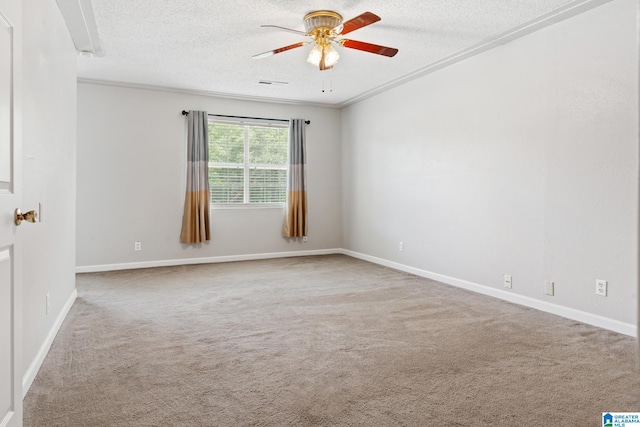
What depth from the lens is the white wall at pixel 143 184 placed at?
5375 mm

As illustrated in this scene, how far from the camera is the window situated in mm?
6207

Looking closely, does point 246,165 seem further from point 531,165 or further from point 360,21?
point 531,165

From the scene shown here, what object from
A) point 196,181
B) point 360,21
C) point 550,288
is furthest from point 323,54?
point 196,181

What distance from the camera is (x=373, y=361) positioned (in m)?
2.47

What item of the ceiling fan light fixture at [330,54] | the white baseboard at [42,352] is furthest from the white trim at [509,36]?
the white baseboard at [42,352]

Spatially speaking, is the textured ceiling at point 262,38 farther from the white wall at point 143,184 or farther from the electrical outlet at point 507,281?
the electrical outlet at point 507,281

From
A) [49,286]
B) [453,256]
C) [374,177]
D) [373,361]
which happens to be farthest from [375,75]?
[49,286]

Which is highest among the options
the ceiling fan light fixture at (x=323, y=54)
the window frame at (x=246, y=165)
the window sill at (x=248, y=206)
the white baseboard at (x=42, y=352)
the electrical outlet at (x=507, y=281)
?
the ceiling fan light fixture at (x=323, y=54)

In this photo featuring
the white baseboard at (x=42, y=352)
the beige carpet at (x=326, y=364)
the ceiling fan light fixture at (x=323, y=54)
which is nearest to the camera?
the beige carpet at (x=326, y=364)

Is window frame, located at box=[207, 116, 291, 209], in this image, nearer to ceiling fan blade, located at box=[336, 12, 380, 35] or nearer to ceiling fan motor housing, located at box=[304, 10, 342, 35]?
ceiling fan motor housing, located at box=[304, 10, 342, 35]

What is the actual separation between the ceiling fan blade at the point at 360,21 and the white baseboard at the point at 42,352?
3.01 metres

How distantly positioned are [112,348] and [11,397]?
1.20 meters

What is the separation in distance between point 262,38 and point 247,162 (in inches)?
107

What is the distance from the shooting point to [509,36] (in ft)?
12.3
